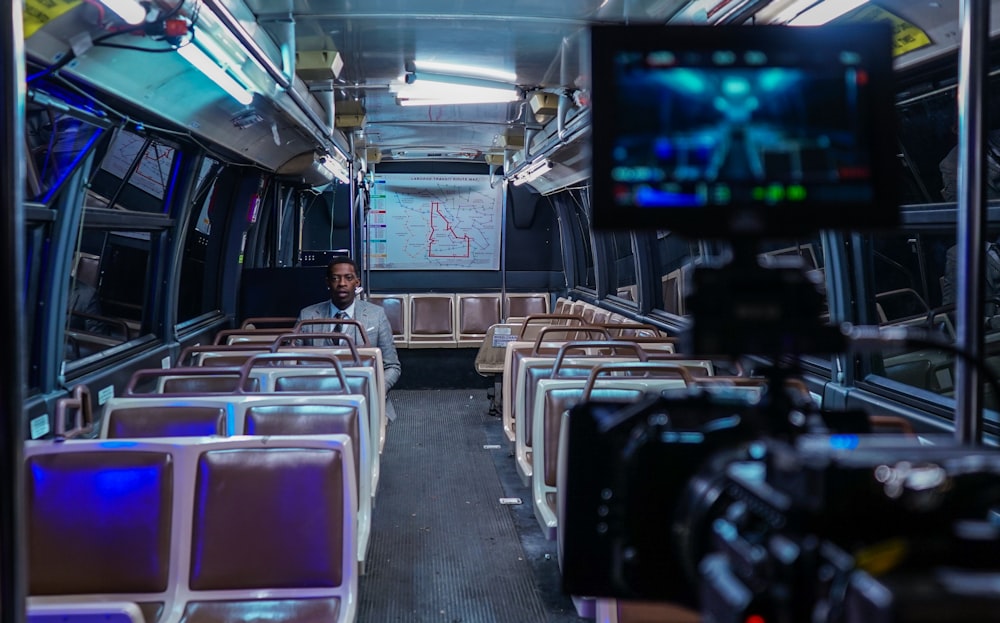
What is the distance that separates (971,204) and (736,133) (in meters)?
0.61

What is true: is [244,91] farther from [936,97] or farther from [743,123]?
[743,123]

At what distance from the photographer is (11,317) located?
1.25m

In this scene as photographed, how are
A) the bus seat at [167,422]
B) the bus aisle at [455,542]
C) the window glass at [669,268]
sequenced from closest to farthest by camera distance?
the bus seat at [167,422], the bus aisle at [455,542], the window glass at [669,268]

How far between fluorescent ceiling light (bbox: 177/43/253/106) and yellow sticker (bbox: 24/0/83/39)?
0.56m

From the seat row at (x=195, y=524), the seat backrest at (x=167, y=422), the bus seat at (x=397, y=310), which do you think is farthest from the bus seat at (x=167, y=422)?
the bus seat at (x=397, y=310)

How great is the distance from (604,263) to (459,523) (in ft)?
16.9

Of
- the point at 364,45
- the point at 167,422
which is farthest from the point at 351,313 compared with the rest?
the point at 167,422

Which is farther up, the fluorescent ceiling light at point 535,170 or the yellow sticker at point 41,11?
the fluorescent ceiling light at point 535,170

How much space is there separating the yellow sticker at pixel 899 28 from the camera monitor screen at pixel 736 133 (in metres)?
2.30

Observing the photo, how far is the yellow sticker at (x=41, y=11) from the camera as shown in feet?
8.97

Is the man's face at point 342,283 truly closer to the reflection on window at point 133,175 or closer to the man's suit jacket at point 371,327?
the man's suit jacket at point 371,327

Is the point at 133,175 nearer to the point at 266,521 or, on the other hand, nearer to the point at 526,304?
the point at 266,521

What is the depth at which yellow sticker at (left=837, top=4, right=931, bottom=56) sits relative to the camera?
3236 millimetres

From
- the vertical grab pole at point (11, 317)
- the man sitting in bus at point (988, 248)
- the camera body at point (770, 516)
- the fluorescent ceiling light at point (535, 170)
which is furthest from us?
the fluorescent ceiling light at point (535, 170)
